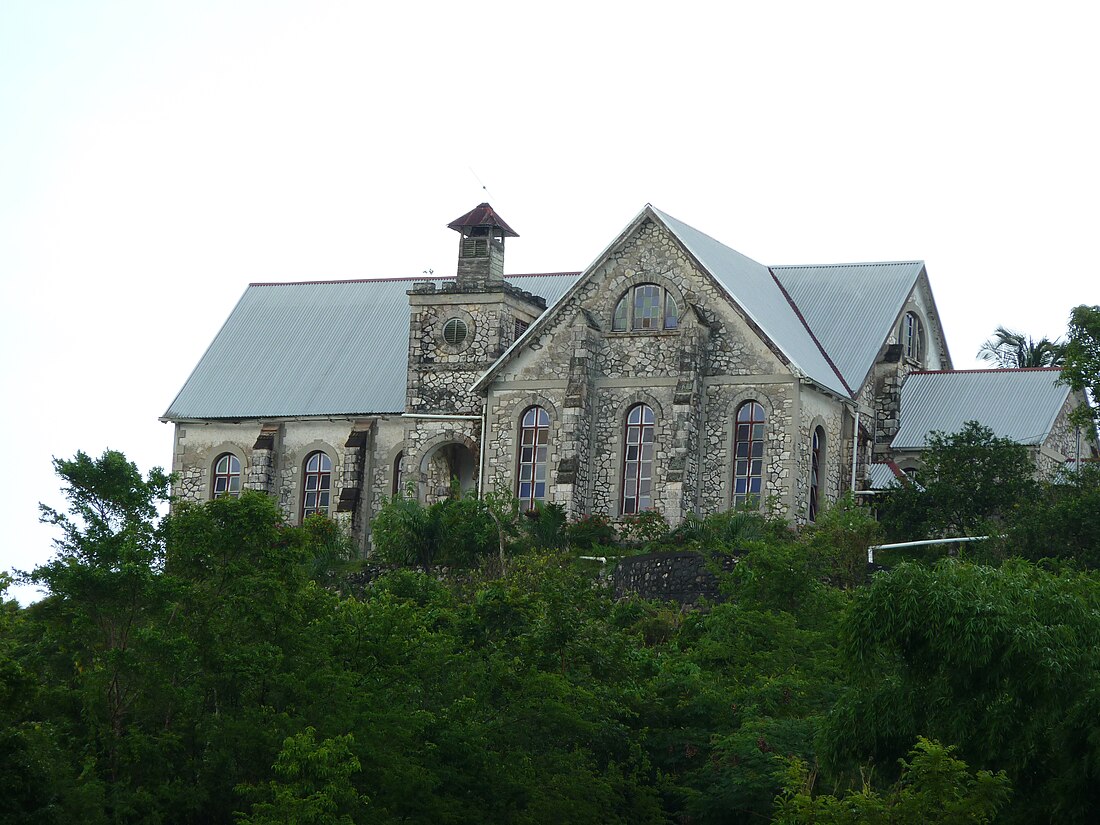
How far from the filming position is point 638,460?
5241 centimetres

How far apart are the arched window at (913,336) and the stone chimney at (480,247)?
11103mm

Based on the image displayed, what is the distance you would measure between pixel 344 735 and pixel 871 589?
25.1 ft

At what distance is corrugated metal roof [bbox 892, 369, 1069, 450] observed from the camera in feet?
179

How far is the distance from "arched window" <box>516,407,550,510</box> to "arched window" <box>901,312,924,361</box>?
11.1 metres

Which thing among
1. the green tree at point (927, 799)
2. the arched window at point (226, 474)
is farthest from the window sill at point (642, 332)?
the green tree at point (927, 799)

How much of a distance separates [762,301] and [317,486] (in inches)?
531

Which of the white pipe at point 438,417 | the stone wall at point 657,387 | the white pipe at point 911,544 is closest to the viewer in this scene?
the white pipe at point 911,544

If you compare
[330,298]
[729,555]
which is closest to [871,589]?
[729,555]

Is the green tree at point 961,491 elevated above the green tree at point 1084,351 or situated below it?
below

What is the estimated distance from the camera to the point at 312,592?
110ft

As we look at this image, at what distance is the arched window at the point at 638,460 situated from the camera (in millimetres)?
52031

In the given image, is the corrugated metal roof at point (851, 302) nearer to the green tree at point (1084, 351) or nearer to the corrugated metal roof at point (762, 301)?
the corrugated metal roof at point (762, 301)

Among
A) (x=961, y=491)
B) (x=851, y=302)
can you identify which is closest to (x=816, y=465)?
(x=961, y=491)

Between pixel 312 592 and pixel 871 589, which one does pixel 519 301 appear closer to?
pixel 312 592
